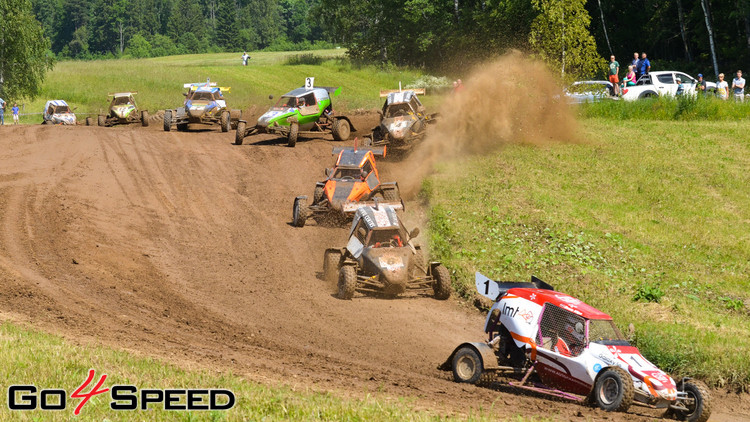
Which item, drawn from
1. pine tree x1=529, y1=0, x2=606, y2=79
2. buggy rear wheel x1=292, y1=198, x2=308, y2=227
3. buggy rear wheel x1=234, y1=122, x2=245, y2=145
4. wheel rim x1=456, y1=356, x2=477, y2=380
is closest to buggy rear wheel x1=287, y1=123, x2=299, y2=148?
buggy rear wheel x1=234, y1=122, x2=245, y2=145

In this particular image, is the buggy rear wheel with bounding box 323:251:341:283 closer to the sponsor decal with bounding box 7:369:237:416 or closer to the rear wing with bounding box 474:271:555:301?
the rear wing with bounding box 474:271:555:301

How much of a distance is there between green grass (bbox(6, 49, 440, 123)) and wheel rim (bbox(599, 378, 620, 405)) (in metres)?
33.5

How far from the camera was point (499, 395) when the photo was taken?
10203 mm

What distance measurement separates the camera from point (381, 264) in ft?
49.1

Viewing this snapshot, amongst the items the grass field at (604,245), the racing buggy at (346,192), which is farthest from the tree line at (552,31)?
the racing buggy at (346,192)

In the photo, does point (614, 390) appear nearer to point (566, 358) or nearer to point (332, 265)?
point (566, 358)

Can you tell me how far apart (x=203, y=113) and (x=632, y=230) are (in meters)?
18.8

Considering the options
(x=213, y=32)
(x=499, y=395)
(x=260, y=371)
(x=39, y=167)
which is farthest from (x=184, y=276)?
(x=213, y=32)

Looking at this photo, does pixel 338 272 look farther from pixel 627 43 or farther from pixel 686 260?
pixel 627 43

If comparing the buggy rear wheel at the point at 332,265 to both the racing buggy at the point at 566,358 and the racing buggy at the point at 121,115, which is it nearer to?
the racing buggy at the point at 566,358

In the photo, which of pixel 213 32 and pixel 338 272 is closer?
pixel 338 272

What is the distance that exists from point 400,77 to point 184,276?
46.4 metres

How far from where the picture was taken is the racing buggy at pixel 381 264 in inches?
587

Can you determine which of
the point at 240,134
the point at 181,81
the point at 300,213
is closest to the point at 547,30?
the point at 240,134
